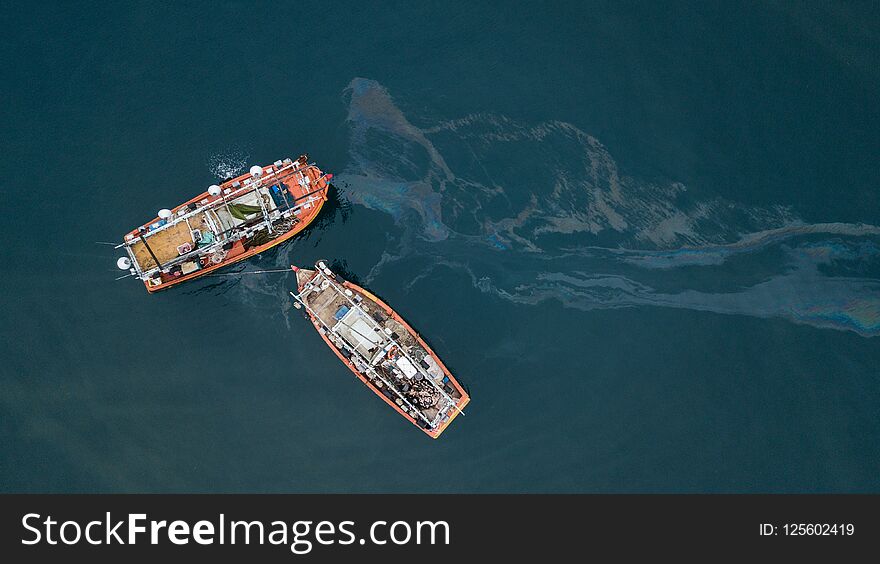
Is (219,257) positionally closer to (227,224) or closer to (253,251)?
(253,251)

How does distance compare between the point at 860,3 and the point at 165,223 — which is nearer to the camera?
Result: the point at 165,223

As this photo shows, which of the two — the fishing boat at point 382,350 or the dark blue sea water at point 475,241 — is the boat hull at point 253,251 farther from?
the fishing boat at point 382,350

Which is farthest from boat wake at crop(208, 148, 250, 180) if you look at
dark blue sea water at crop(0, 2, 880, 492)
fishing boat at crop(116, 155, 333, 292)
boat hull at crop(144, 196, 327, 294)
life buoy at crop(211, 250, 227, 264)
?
boat hull at crop(144, 196, 327, 294)

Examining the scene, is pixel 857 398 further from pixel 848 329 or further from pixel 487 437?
pixel 487 437

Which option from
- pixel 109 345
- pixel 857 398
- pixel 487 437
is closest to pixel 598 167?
pixel 487 437

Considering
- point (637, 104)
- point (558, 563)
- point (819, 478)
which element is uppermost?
point (637, 104)

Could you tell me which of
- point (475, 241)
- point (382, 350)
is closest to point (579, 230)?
point (475, 241)
